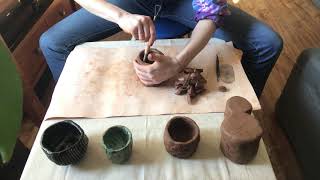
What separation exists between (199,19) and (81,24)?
1.44 feet

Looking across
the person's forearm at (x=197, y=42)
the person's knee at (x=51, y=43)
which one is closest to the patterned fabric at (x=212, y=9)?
the person's forearm at (x=197, y=42)

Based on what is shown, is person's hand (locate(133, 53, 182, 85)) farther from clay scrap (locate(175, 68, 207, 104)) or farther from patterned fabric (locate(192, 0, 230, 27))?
patterned fabric (locate(192, 0, 230, 27))

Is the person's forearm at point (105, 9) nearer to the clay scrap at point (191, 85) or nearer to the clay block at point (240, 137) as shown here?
the clay scrap at point (191, 85)

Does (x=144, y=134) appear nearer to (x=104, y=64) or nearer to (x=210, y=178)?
(x=210, y=178)

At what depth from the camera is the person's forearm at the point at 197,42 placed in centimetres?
92

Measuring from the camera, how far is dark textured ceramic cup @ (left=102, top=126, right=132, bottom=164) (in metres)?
0.66

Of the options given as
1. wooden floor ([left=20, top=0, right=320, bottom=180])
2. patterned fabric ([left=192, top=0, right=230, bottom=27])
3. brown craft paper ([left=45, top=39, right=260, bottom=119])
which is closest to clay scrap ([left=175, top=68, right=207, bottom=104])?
brown craft paper ([left=45, top=39, right=260, bottom=119])

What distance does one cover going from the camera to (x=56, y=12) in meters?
1.70

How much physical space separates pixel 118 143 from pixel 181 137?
0.48ft

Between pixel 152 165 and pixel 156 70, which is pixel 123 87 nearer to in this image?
pixel 156 70

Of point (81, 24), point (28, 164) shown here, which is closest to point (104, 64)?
point (81, 24)

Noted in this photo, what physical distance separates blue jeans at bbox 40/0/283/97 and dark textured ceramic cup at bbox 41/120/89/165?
0.50 m

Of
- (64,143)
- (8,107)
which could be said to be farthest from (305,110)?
(8,107)

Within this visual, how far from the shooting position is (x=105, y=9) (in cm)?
98
